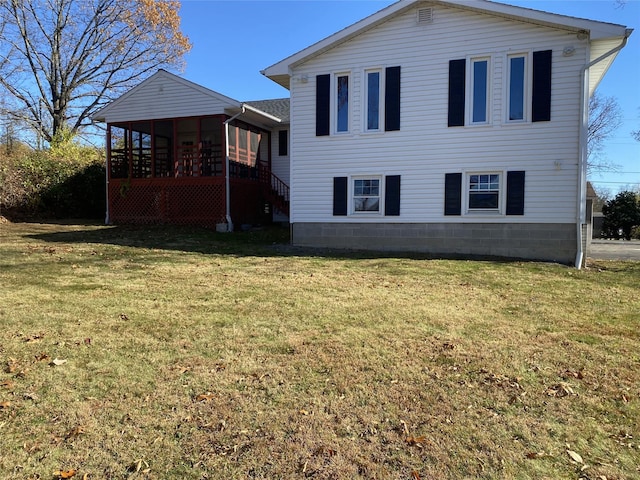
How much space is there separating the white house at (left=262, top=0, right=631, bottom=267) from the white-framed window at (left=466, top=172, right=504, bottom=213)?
0.03 meters

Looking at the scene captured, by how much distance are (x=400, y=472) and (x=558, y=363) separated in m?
2.24

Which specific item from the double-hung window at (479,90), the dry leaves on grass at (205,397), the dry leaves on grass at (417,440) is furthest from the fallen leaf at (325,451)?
the double-hung window at (479,90)

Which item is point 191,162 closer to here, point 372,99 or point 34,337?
point 372,99

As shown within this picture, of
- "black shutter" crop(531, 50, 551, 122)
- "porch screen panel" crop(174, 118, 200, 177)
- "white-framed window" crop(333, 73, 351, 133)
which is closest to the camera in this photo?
"black shutter" crop(531, 50, 551, 122)

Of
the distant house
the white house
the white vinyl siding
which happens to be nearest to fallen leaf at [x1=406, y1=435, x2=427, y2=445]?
the white house

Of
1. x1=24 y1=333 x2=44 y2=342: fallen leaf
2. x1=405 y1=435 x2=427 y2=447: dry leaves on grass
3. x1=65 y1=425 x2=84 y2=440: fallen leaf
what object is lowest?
x1=405 y1=435 x2=427 y2=447: dry leaves on grass

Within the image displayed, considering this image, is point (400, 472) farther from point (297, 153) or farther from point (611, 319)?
point (297, 153)

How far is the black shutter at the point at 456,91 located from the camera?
11.3 meters

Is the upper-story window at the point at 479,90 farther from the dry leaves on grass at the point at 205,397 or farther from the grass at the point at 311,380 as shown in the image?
the dry leaves on grass at the point at 205,397

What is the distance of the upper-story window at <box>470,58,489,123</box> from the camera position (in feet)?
37.0

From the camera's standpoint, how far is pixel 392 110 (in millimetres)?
11883

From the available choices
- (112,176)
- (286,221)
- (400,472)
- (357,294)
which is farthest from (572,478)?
(112,176)

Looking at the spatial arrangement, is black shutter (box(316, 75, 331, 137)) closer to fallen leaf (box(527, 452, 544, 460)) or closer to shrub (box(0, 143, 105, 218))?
fallen leaf (box(527, 452, 544, 460))

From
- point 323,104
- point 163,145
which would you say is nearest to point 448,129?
point 323,104
